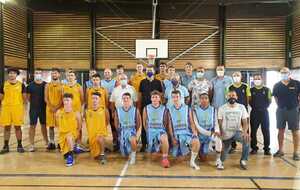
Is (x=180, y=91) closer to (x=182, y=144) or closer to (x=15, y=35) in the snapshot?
(x=182, y=144)

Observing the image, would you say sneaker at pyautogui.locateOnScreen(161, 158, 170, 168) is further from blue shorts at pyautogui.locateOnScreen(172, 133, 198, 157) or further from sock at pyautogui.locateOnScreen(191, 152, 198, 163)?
sock at pyautogui.locateOnScreen(191, 152, 198, 163)

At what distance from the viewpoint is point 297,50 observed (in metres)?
16.0

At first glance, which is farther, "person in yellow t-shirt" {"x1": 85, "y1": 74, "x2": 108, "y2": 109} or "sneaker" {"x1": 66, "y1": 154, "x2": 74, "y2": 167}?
"person in yellow t-shirt" {"x1": 85, "y1": 74, "x2": 108, "y2": 109}

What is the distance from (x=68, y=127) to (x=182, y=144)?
6.83 ft

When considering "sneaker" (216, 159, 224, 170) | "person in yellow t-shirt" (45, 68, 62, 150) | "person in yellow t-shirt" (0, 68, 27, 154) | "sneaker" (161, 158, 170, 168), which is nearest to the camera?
"sneaker" (216, 159, 224, 170)

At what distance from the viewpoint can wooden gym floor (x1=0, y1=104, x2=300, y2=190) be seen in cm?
557

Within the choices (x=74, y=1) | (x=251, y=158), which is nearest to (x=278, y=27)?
(x=74, y=1)

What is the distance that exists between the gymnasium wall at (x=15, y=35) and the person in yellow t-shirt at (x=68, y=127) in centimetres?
825

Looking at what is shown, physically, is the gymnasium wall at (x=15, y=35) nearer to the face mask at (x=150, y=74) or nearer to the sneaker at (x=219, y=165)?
the face mask at (x=150, y=74)

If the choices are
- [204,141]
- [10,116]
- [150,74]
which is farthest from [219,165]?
[10,116]

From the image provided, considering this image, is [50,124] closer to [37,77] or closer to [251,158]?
[37,77]

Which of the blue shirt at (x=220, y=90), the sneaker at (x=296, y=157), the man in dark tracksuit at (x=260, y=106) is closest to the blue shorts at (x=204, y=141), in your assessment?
the blue shirt at (x=220, y=90)

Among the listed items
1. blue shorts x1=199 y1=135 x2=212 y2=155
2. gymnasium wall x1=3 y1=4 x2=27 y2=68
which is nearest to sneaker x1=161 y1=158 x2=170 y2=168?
blue shorts x1=199 y1=135 x2=212 y2=155

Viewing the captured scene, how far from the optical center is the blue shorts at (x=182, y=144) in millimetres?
7062
